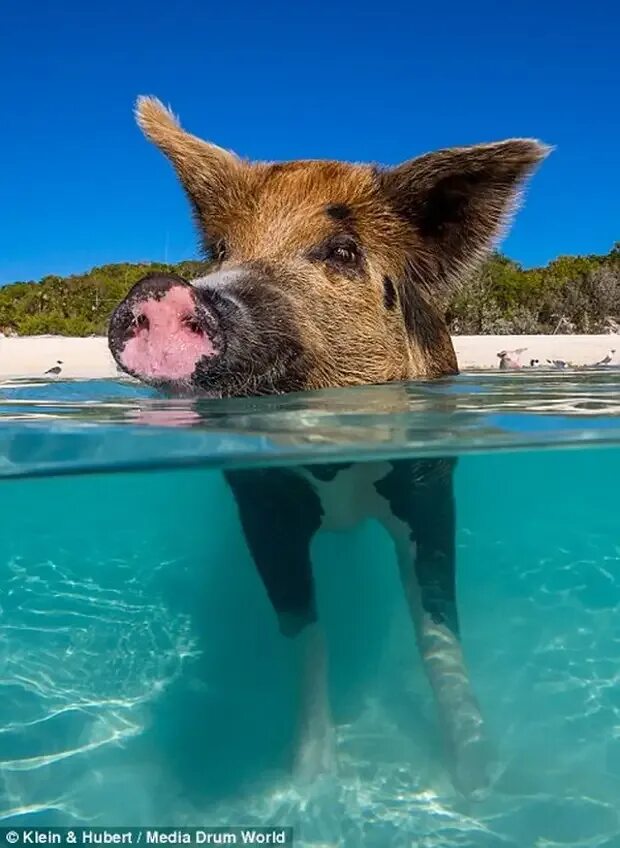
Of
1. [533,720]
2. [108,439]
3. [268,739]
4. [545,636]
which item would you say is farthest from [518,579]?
[108,439]

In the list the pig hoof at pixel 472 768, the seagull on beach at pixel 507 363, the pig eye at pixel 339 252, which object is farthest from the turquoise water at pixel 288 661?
the seagull on beach at pixel 507 363

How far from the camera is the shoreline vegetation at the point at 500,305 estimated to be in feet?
54.5

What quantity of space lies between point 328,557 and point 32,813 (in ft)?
15.0

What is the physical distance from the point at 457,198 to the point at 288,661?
254 cm

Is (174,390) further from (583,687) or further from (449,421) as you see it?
(583,687)

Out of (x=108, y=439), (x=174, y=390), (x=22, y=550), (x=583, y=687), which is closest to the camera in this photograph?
(x=174, y=390)

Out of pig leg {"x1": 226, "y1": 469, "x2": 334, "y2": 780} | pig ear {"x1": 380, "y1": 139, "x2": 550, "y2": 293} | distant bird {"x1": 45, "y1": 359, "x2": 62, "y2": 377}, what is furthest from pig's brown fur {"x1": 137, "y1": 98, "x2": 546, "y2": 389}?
distant bird {"x1": 45, "y1": 359, "x2": 62, "y2": 377}

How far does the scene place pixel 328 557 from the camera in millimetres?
8344

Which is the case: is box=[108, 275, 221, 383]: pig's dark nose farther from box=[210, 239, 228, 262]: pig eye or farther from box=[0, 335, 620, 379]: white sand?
box=[0, 335, 620, 379]: white sand

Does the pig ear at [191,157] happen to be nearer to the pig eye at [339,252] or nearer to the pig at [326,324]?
the pig at [326,324]

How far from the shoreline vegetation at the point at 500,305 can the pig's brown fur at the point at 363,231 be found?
9203mm

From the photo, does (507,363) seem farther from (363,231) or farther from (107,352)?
(107,352)

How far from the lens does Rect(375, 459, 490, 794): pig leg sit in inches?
154

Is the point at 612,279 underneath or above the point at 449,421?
above
